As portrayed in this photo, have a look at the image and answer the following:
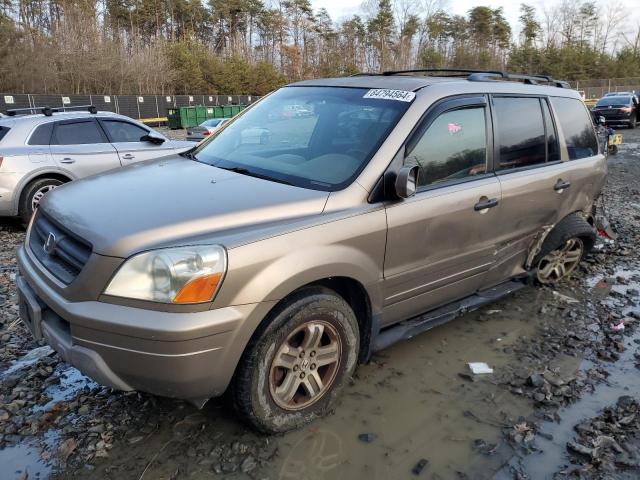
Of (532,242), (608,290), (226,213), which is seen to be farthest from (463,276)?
(608,290)

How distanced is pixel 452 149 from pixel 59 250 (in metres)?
2.49

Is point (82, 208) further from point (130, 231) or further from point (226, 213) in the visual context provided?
point (226, 213)

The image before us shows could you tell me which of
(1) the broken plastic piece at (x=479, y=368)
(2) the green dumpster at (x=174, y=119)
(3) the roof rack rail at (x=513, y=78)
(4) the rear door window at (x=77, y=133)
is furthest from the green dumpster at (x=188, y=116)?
(1) the broken plastic piece at (x=479, y=368)

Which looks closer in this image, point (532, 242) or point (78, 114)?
point (532, 242)

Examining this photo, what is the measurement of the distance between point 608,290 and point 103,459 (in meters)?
4.67

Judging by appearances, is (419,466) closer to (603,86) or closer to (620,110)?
(620,110)

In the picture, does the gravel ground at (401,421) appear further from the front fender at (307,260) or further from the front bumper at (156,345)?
the front fender at (307,260)

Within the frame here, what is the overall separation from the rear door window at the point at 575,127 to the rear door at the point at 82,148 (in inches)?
245

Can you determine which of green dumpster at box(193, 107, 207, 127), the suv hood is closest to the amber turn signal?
the suv hood

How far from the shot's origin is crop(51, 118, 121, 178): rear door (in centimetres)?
765

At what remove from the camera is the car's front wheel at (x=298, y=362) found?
2.66 meters

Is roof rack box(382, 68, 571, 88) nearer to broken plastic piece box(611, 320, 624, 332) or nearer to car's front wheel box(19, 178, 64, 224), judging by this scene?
broken plastic piece box(611, 320, 624, 332)

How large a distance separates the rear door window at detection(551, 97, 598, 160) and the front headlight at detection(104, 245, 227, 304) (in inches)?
139

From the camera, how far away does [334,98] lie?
3705 millimetres
